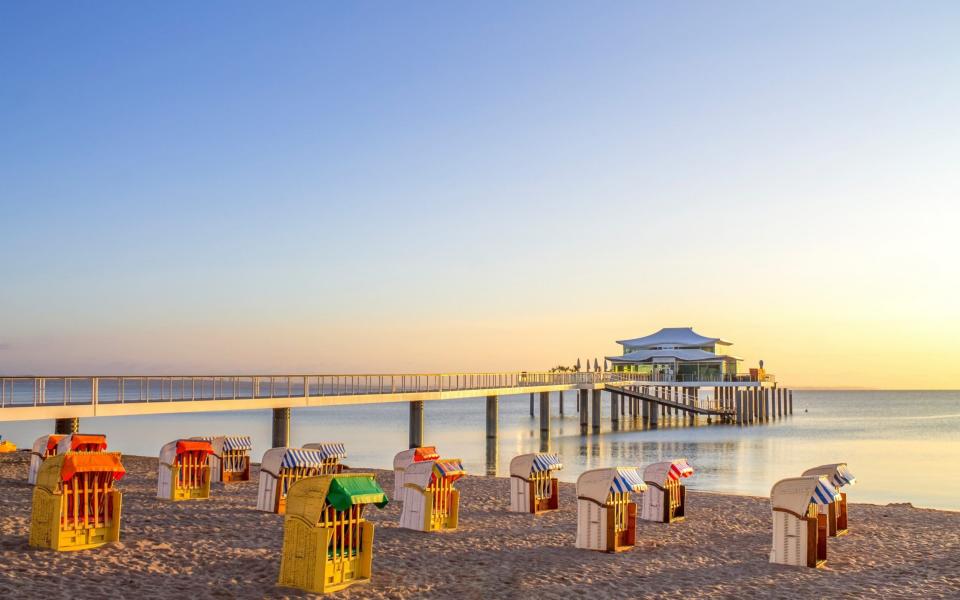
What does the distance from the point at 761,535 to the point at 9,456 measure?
17.4 m

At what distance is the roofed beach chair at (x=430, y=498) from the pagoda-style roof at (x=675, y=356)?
1849 inches

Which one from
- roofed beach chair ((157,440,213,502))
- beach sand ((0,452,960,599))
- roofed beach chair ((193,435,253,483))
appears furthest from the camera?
roofed beach chair ((193,435,253,483))

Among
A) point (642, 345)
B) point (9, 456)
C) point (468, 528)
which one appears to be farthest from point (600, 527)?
point (642, 345)

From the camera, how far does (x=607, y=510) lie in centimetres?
1046

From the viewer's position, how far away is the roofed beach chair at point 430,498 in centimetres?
1143

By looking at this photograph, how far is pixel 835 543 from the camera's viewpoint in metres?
11.8

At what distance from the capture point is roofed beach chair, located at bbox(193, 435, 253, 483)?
1723 cm

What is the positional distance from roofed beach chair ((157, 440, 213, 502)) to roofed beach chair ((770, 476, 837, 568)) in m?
8.87

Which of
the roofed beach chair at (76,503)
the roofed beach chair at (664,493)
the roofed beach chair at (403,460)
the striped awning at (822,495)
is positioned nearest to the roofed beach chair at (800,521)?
the striped awning at (822,495)

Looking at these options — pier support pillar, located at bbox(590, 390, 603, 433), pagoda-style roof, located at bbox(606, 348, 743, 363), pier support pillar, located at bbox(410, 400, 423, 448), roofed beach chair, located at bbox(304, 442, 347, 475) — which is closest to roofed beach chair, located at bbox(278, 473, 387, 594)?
roofed beach chair, located at bbox(304, 442, 347, 475)

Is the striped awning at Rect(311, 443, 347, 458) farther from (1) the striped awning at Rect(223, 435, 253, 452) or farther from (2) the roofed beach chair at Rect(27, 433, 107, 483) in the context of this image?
(2) the roofed beach chair at Rect(27, 433, 107, 483)

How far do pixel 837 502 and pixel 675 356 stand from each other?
150 feet

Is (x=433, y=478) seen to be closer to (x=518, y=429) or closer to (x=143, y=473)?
(x=143, y=473)

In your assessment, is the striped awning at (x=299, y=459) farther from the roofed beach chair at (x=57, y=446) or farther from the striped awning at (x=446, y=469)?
the roofed beach chair at (x=57, y=446)
